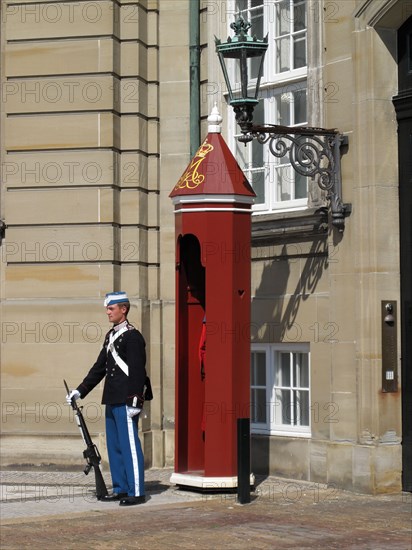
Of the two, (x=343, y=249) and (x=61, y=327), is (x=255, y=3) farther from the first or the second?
(x=61, y=327)

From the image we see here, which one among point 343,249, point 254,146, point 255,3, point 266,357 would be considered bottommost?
point 266,357

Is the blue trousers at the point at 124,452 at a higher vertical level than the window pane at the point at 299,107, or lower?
lower

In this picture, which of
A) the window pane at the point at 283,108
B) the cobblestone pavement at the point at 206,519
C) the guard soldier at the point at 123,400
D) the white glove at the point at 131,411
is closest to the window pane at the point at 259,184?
the window pane at the point at 283,108

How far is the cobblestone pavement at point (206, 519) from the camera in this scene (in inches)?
385

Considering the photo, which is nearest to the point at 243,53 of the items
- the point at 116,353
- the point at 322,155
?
the point at 322,155

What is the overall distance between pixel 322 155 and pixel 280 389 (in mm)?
2650

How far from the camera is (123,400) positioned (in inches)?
467

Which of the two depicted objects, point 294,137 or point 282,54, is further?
point 282,54

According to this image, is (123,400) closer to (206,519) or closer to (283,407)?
(206,519)

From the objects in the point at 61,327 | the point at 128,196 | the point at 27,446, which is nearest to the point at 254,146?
the point at 128,196

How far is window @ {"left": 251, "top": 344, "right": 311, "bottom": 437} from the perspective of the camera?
1354cm

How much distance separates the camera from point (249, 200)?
12336 millimetres

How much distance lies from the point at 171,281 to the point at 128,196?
3.53ft

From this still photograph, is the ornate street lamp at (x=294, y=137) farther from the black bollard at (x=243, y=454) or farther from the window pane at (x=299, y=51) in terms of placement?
the black bollard at (x=243, y=454)
